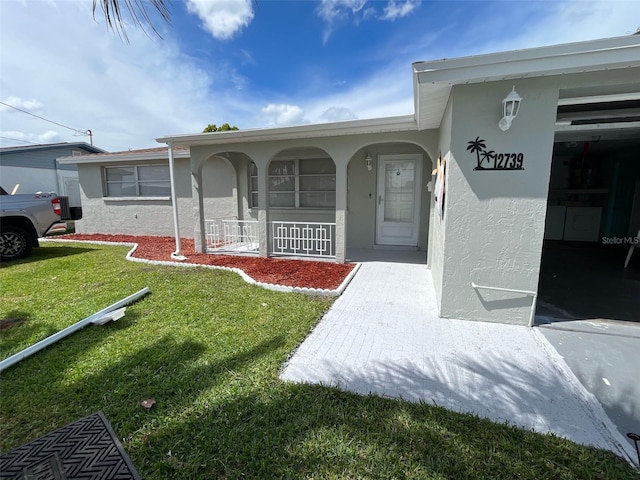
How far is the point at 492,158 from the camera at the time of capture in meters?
3.50

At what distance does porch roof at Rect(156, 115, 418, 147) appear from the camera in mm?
5305

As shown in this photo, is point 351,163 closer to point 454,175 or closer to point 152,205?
point 454,175

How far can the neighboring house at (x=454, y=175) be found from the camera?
3.26 meters

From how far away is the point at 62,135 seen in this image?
2688 centimetres

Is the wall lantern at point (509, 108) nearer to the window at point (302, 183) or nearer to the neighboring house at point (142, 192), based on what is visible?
the window at point (302, 183)

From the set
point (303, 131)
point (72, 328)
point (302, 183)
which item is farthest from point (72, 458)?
point (302, 183)

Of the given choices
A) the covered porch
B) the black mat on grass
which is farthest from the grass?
the covered porch

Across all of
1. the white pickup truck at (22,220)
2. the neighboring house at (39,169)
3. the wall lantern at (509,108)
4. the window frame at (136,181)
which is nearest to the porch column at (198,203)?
the window frame at (136,181)

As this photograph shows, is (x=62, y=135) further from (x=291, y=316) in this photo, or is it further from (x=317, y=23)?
(x=291, y=316)

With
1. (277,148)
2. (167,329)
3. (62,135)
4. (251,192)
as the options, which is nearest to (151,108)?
(251,192)

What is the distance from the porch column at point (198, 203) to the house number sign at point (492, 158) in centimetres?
605

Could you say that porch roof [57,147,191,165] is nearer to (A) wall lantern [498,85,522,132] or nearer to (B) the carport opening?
(A) wall lantern [498,85,522,132]

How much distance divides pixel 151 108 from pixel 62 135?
26154mm

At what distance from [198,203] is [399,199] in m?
5.13
